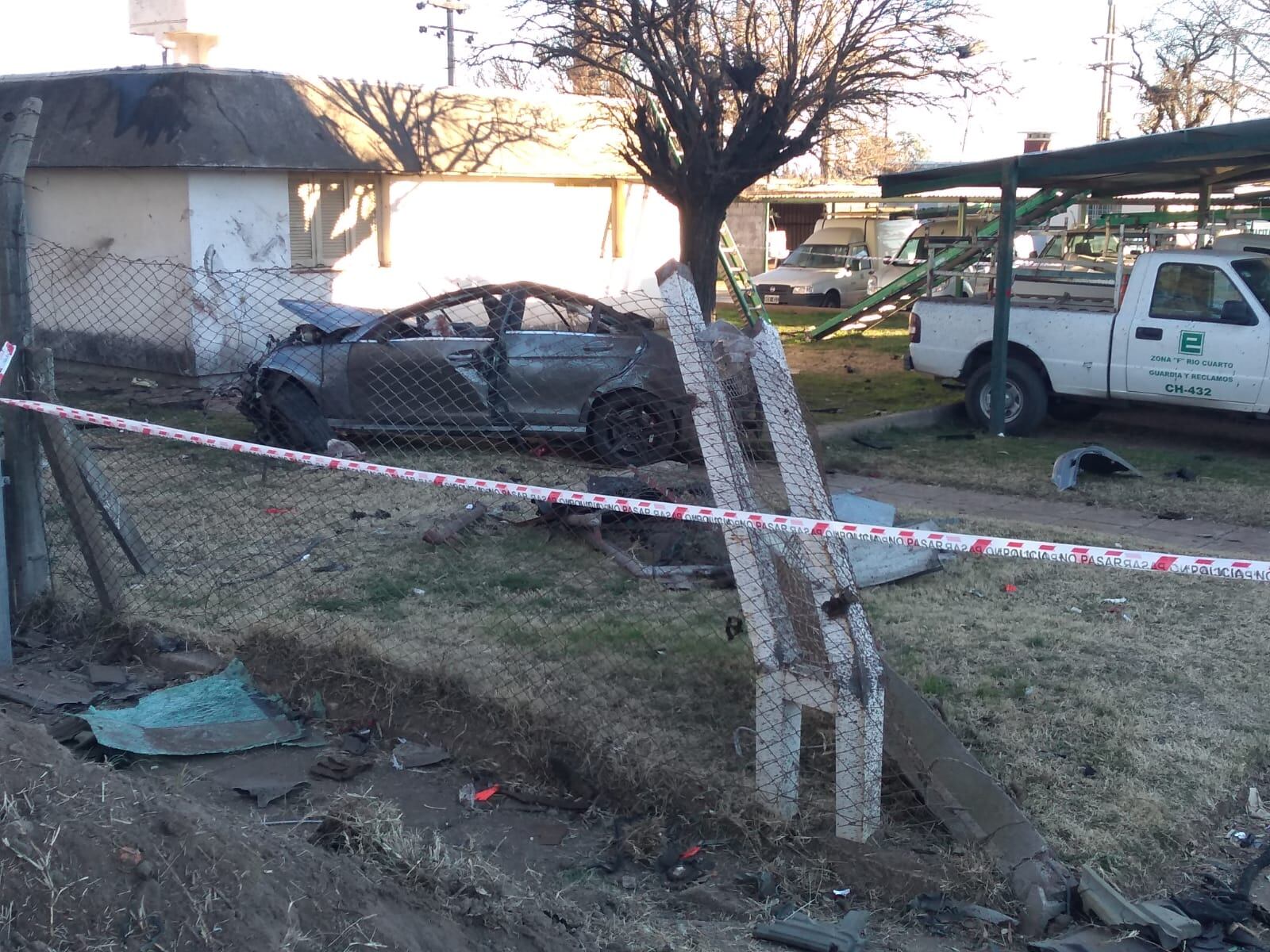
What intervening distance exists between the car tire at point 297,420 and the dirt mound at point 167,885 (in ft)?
24.2

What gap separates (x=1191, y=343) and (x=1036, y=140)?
15.3 m

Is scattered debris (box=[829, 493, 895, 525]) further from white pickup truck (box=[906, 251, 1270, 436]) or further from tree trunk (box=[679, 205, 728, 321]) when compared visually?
tree trunk (box=[679, 205, 728, 321])

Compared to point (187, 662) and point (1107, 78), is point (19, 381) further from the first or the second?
point (1107, 78)

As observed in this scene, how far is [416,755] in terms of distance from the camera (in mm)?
5062

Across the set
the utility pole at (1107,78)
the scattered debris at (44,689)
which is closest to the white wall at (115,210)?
the scattered debris at (44,689)

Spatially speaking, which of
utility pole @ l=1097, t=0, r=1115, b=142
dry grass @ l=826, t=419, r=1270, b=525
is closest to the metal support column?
dry grass @ l=826, t=419, r=1270, b=525

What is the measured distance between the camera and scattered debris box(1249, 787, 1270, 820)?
185 inches

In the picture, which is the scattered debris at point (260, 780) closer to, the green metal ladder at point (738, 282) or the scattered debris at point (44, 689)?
the scattered debris at point (44, 689)

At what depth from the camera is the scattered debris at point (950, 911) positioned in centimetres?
393

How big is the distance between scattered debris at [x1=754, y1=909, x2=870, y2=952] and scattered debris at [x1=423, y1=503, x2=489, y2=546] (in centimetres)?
452

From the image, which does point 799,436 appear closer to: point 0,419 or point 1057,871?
point 1057,871

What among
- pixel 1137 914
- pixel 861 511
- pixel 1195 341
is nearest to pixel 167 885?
pixel 1137 914

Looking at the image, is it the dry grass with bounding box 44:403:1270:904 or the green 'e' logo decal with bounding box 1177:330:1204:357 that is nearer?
the dry grass with bounding box 44:403:1270:904

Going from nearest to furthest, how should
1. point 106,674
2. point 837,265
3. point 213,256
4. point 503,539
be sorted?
point 106,674, point 503,539, point 213,256, point 837,265
